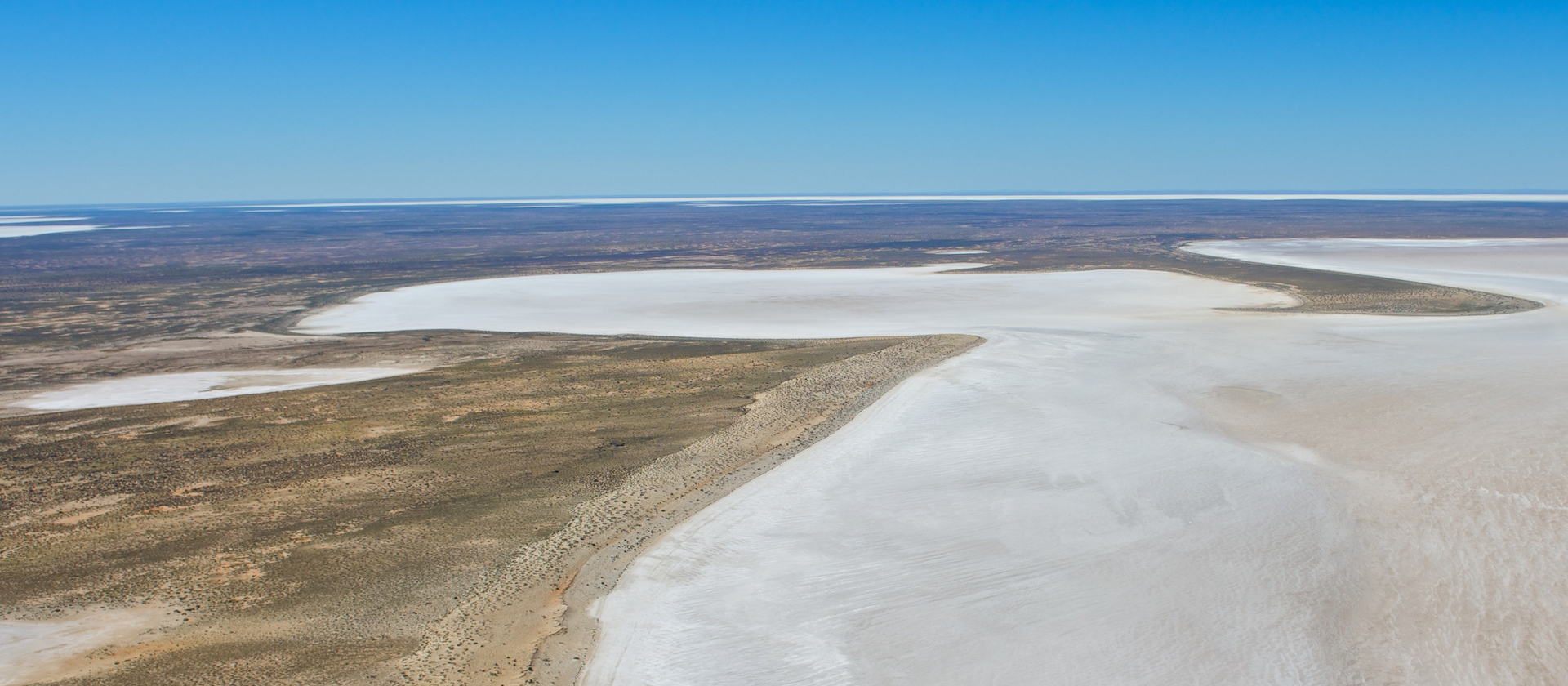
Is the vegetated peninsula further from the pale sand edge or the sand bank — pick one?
the sand bank

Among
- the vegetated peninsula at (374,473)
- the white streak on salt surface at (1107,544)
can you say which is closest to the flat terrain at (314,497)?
the vegetated peninsula at (374,473)

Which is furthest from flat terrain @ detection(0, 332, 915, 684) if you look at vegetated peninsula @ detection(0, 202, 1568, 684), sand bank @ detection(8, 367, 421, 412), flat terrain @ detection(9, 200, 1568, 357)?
flat terrain @ detection(9, 200, 1568, 357)

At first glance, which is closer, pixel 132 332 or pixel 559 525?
pixel 559 525

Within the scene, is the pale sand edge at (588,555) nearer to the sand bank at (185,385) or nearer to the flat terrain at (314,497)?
the flat terrain at (314,497)

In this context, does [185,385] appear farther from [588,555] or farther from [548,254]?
[548,254]

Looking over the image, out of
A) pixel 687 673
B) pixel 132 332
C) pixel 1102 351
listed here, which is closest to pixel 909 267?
pixel 1102 351

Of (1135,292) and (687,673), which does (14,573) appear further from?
(1135,292)
